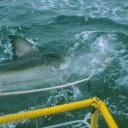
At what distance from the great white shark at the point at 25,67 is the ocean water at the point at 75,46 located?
7.9 inches

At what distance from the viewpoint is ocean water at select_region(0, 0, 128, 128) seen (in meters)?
7.49

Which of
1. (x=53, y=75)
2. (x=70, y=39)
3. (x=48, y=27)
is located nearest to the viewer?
(x=53, y=75)

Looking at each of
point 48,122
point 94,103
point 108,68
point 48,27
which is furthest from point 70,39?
point 94,103

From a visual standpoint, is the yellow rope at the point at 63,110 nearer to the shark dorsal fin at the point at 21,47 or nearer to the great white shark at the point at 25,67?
the great white shark at the point at 25,67

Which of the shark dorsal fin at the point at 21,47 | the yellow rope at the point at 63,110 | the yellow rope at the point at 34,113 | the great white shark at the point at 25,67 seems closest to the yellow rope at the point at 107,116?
the yellow rope at the point at 63,110

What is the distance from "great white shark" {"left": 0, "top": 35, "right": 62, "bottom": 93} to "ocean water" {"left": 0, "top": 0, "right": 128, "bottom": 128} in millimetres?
202

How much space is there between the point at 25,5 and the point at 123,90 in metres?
7.92

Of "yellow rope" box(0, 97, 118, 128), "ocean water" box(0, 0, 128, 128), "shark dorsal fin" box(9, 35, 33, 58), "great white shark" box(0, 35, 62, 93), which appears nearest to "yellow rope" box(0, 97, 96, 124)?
"yellow rope" box(0, 97, 118, 128)

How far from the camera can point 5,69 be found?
782 cm

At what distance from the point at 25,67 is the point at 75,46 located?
2.74 meters

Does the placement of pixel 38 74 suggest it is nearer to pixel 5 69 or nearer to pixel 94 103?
pixel 5 69

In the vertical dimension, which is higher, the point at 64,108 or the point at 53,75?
the point at 64,108

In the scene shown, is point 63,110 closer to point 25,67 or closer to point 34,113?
point 34,113

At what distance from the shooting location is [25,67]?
8.16m
